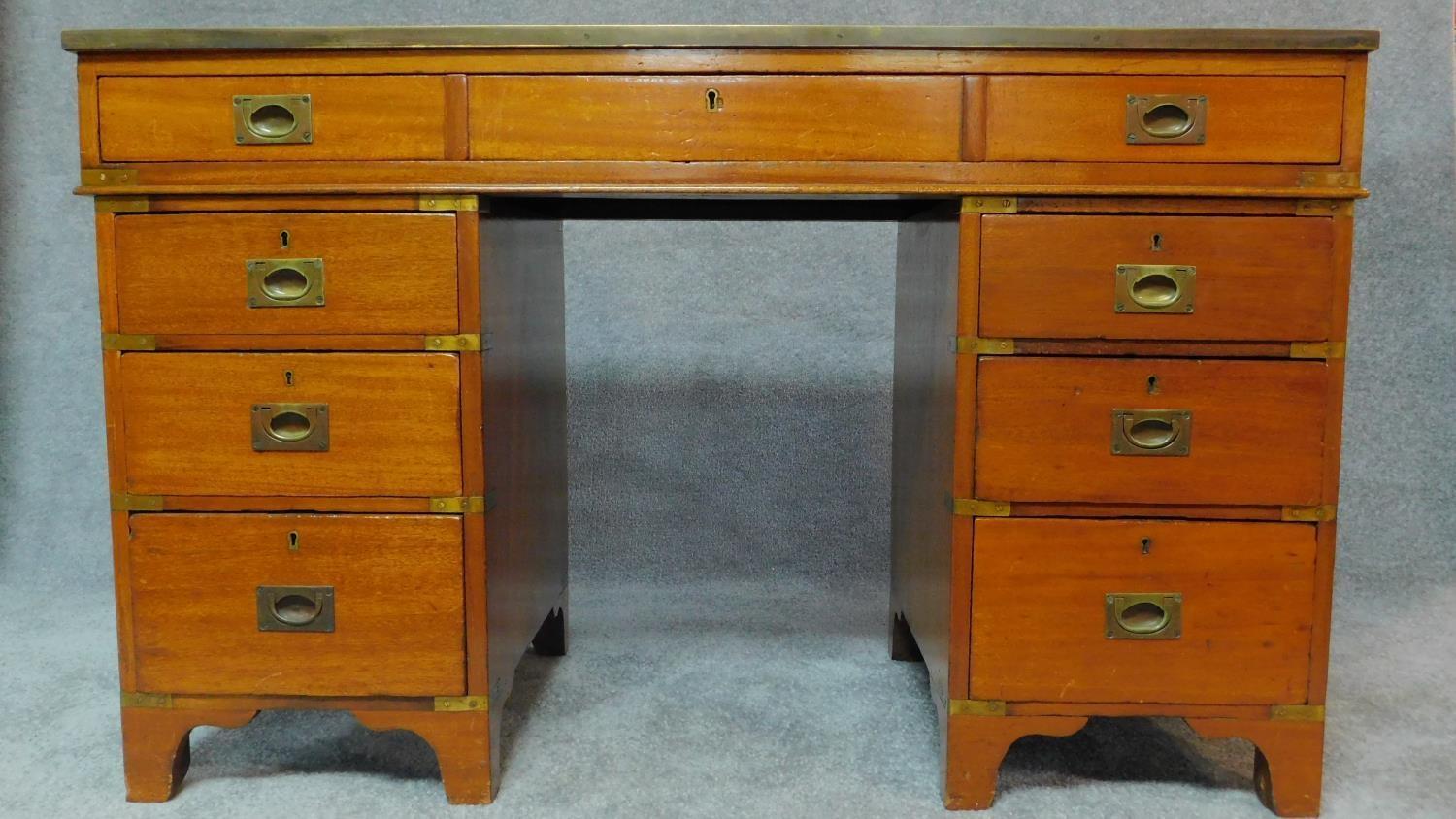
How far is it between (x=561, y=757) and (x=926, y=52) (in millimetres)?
1125

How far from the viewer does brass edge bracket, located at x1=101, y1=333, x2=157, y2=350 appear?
1596 mm

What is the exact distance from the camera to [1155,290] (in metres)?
1.58

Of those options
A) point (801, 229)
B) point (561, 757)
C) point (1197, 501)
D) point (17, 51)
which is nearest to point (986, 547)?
point (1197, 501)

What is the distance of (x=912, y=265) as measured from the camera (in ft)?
6.56

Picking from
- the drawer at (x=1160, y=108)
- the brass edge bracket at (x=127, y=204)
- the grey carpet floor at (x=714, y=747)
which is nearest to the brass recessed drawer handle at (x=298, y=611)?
the grey carpet floor at (x=714, y=747)

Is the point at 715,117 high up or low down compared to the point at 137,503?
up

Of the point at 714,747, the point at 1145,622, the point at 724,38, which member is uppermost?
the point at 724,38

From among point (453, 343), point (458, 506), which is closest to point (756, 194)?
point (453, 343)

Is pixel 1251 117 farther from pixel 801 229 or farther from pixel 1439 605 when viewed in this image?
pixel 1439 605

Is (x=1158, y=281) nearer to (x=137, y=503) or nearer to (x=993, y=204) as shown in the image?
(x=993, y=204)

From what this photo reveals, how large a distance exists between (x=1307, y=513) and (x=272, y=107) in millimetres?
1453

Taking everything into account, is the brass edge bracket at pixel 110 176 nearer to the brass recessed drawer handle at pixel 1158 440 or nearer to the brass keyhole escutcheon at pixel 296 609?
the brass keyhole escutcheon at pixel 296 609

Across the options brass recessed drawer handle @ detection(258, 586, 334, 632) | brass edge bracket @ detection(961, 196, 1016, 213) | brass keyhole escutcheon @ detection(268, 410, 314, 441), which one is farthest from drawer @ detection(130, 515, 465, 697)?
brass edge bracket @ detection(961, 196, 1016, 213)

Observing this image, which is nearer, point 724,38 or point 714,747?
point 724,38
